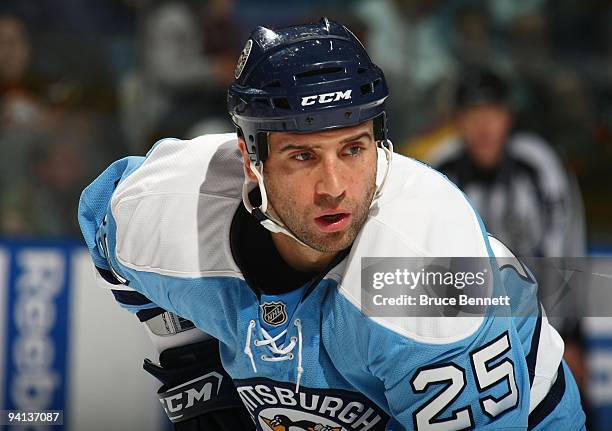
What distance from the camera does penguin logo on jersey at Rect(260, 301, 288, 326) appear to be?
2.12 meters

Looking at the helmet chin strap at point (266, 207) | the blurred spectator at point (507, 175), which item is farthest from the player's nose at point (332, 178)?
the blurred spectator at point (507, 175)

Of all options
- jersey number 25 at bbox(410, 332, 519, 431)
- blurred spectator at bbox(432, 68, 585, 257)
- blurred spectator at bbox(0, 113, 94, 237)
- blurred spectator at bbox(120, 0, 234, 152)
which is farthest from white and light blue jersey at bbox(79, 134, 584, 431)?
blurred spectator at bbox(432, 68, 585, 257)

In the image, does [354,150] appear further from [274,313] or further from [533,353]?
[533,353]

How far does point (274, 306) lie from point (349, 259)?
209mm

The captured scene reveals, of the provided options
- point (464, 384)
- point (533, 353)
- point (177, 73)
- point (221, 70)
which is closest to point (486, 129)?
point (221, 70)

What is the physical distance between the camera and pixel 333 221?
6.51 ft

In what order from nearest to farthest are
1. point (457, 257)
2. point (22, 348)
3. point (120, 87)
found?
1. point (457, 257)
2. point (22, 348)
3. point (120, 87)

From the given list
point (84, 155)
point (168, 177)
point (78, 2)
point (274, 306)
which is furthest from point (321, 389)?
point (78, 2)

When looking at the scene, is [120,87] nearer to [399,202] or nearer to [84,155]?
[84,155]

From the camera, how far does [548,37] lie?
4.14 metres

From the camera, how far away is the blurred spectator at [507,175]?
3.90 m

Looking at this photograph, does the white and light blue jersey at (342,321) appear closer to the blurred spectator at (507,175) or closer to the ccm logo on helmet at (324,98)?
the ccm logo on helmet at (324,98)

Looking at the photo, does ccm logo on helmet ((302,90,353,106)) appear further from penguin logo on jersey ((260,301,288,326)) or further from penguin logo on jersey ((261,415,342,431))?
penguin logo on jersey ((261,415,342,431))

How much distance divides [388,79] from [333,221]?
83.3 inches
